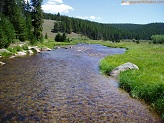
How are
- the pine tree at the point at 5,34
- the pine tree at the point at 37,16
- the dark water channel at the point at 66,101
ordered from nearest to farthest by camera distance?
1. the dark water channel at the point at 66,101
2. the pine tree at the point at 5,34
3. the pine tree at the point at 37,16

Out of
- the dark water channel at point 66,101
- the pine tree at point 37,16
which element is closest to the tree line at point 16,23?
the pine tree at point 37,16

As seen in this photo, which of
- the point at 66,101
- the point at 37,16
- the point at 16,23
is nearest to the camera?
the point at 66,101

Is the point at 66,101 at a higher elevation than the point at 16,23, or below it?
below

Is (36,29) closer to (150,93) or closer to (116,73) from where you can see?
(116,73)

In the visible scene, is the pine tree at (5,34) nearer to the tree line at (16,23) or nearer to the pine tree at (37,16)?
the tree line at (16,23)

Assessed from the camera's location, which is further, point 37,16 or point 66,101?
point 37,16

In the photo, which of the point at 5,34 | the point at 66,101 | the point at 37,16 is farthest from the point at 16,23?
the point at 66,101

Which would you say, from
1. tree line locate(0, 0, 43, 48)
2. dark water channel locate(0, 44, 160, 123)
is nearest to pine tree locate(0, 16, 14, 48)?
tree line locate(0, 0, 43, 48)

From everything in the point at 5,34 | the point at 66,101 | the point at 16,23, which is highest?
the point at 16,23

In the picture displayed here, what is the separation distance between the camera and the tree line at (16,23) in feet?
162

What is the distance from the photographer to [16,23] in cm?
6341

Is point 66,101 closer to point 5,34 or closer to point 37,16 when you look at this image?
point 5,34

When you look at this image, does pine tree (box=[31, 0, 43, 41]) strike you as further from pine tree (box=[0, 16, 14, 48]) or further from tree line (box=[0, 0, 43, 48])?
pine tree (box=[0, 16, 14, 48])

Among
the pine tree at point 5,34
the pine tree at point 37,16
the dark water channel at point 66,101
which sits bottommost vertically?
the dark water channel at point 66,101
